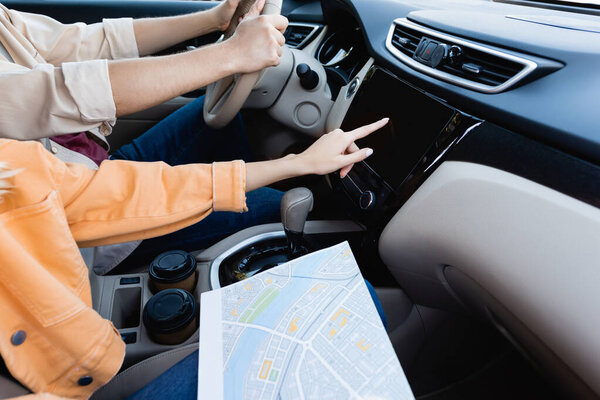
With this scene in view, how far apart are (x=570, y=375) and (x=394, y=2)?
2.96ft

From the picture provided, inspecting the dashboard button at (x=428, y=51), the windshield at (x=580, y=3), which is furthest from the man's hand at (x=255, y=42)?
the windshield at (x=580, y=3)

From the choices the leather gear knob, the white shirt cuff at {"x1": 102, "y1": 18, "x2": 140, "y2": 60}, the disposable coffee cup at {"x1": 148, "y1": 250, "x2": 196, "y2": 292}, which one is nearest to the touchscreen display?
the leather gear knob

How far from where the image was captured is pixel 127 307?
2.83ft

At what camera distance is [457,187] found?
2.09ft

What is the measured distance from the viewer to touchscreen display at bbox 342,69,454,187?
0.73m

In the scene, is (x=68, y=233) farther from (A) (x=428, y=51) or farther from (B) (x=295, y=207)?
(A) (x=428, y=51)

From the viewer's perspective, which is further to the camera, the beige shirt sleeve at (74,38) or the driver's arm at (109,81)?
the beige shirt sleeve at (74,38)

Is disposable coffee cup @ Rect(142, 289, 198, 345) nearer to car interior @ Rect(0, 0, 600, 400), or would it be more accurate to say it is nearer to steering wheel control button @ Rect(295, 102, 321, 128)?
car interior @ Rect(0, 0, 600, 400)

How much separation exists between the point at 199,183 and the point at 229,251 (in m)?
0.27

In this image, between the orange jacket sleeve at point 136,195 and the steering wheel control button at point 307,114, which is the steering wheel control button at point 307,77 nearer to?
the steering wheel control button at point 307,114

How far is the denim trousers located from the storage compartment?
0.10 metres

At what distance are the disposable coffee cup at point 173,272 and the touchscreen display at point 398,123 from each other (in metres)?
0.43

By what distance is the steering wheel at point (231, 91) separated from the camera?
2.94 feet

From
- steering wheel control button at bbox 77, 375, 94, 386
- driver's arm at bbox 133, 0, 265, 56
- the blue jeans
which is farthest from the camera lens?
driver's arm at bbox 133, 0, 265, 56
